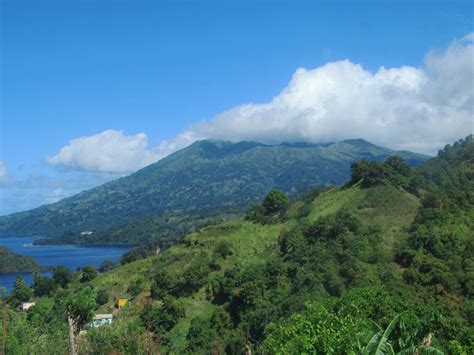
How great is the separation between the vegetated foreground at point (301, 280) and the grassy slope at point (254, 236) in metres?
0.22

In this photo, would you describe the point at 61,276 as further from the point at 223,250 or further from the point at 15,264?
the point at 15,264

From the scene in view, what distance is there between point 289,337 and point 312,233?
38305mm

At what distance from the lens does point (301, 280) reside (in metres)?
48.8

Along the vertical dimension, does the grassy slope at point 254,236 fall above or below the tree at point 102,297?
above

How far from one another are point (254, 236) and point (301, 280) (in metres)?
19.5

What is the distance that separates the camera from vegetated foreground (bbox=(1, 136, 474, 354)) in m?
27.5

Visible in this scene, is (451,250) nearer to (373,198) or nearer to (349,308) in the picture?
(373,198)

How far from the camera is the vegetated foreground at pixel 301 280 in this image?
27.5 meters

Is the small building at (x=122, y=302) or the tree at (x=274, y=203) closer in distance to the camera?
the small building at (x=122, y=302)

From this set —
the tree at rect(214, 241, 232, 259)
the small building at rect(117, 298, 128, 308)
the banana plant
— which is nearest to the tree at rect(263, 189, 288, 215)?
the tree at rect(214, 241, 232, 259)

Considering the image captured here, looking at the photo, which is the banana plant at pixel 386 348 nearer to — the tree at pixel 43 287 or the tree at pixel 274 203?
the tree at pixel 274 203

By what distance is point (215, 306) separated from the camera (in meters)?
53.2

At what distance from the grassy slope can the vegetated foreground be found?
0.72 feet

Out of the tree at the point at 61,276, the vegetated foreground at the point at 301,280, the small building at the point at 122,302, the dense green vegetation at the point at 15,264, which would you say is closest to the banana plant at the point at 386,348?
the vegetated foreground at the point at 301,280
